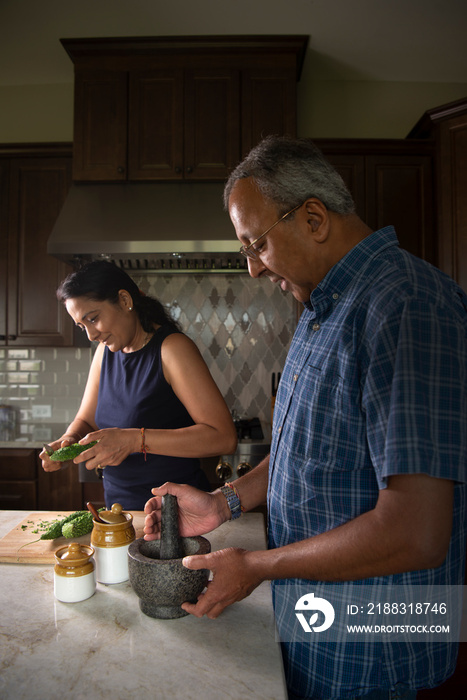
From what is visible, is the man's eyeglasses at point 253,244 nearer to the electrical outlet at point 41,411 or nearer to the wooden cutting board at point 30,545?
the wooden cutting board at point 30,545

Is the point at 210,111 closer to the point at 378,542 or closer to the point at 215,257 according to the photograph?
the point at 215,257

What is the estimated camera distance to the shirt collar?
0.92m

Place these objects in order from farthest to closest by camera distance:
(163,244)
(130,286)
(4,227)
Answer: (4,227), (163,244), (130,286)

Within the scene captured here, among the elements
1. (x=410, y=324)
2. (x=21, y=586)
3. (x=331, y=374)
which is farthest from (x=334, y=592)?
(x=21, y=586)

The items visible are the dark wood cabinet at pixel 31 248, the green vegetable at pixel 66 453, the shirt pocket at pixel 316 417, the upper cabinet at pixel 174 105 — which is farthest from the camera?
the dark wood cabinet at pixel 31 248

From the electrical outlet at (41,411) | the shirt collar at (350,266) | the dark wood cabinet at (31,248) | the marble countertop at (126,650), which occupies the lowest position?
the marble countertop at (126,650)

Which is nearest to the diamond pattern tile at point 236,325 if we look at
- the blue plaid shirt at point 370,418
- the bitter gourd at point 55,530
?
the bitter gourd at point 55,530

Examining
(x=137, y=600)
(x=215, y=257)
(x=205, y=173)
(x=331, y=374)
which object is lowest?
(x=137, y=600)

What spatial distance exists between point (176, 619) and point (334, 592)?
291 mm

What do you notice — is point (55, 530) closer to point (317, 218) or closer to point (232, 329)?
point (317, 218)

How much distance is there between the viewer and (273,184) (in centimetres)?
98

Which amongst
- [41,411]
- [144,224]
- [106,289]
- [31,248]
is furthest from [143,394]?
[41,411]

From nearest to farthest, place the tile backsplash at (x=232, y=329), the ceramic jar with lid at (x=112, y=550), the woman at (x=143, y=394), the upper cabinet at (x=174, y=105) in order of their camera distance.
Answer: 1. the ceramic jar with lid at (x=112, y=550)
2. the woman at (x=143, y=394)
3. the upper cabinet at (x=174, y=105)
4. the tile backsplash at (x=232, y=329)

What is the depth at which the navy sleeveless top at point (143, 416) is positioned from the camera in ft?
5.74
